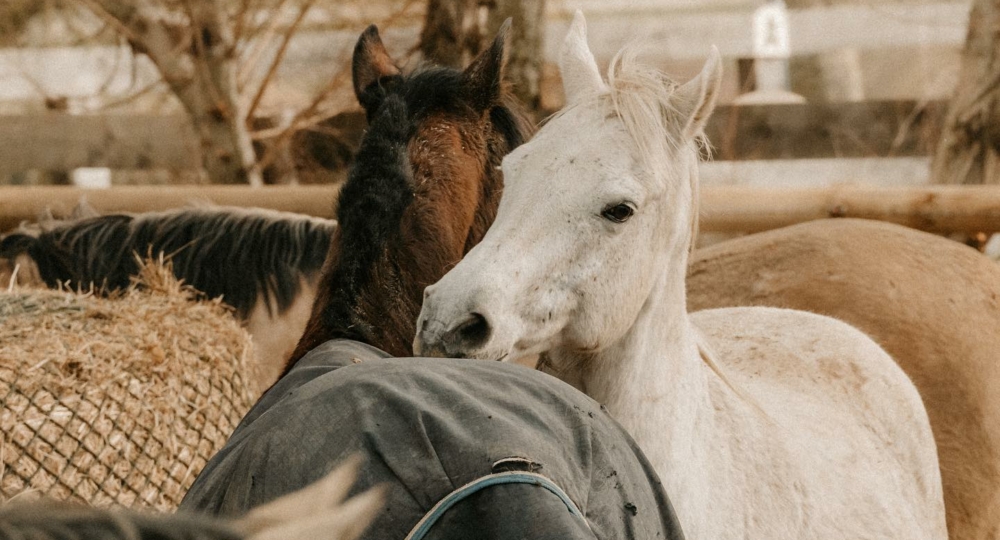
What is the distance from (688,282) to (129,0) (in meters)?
3.34

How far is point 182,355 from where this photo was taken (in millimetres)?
3004

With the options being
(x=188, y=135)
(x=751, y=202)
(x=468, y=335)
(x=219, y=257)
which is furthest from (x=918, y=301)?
(x=188, y=135)

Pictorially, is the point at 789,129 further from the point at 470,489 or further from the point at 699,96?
the point at 470,489

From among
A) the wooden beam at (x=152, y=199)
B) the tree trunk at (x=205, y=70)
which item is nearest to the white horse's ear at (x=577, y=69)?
the wooden beam at (x=152, y=199)

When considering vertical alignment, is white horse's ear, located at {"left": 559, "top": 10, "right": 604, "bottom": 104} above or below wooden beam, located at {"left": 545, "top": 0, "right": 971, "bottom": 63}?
above

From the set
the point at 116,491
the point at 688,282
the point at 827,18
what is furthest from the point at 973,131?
the point at 827,18

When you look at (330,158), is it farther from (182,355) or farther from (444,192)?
(444,192)

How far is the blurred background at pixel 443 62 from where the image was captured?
18.1 feet

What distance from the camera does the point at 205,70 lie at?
5.50m

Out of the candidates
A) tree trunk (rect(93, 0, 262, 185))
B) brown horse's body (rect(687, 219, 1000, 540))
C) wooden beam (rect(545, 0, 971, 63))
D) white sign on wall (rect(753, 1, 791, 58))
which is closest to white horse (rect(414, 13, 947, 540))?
brown horse's body (rect(687, 219, 1000, 540))

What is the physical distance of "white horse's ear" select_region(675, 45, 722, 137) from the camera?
205cm

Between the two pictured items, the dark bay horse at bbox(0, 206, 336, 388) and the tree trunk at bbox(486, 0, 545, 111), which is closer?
the dark bay horse at bbox(0, 206, 336, 388)

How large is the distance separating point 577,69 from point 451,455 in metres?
1.08

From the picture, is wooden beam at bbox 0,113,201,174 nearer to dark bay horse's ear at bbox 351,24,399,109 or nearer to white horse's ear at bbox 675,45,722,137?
dark bay horse's ear at bbox 351,24,399,109
